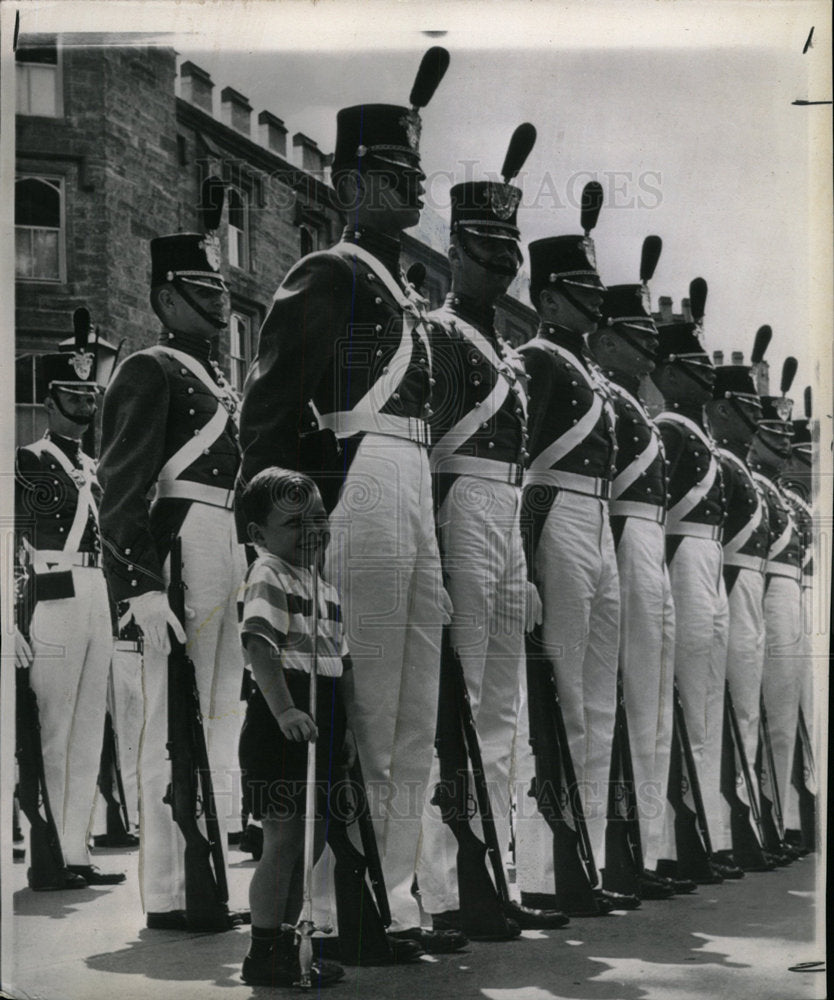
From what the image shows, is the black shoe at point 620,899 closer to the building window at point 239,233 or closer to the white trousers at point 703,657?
the white trousers at point 703,657

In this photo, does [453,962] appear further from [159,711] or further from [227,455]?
[227,455]

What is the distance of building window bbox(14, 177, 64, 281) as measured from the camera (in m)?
5.54

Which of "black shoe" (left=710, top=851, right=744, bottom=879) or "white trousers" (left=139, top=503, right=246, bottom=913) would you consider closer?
"white trousers" (left=139, top=503, right=246, bottom=913)

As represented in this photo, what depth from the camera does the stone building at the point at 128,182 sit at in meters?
5.48

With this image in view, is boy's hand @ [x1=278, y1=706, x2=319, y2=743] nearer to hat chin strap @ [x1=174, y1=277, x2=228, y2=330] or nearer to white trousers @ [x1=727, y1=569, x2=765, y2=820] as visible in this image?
hat chin strap @ [x1=174, y1=277, x2=228, y2=330]

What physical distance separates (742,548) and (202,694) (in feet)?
7.87

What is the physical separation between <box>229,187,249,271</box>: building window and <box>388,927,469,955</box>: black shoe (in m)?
2.42

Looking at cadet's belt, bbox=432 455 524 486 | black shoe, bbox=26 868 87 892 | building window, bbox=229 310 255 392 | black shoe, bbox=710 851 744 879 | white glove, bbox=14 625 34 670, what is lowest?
black shoe, bbox=710 851 744 879

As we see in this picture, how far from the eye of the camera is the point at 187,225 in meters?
5.51

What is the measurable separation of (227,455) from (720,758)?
2.45m

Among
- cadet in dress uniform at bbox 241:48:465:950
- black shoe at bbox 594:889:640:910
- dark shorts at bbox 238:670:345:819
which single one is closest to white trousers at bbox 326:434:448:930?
cadet in dress uniform at bbox 241:48:465:950

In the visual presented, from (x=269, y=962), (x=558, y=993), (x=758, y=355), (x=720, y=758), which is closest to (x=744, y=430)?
(x=758, y=355)

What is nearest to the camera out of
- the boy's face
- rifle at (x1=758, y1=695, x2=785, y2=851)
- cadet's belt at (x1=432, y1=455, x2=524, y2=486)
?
the boy's face

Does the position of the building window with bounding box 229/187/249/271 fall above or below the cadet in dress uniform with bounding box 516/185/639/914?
above
